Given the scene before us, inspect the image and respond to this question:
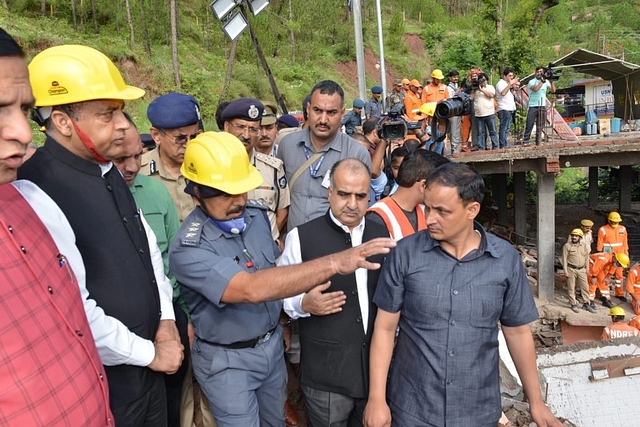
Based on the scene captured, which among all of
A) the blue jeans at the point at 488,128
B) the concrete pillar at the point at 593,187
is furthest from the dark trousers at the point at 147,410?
the concrete pillar at the point at 593,187

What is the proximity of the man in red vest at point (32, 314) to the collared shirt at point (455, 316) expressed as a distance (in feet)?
4.32

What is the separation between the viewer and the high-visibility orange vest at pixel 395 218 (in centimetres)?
269

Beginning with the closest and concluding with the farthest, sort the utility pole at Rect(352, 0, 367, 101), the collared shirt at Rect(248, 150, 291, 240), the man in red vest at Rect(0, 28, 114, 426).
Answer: the man in red vest at Rect(0, 28, 114, 426)
the collared shirt at Rect(248, 150, 291, 240)
the utility pole at Rect(352, 0, 367, 101)

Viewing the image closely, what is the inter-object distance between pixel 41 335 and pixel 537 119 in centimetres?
1075

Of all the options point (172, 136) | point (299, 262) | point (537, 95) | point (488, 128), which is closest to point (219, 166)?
point (299, 262)

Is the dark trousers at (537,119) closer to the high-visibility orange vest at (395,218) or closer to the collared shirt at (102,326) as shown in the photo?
the high-visibility orange vest at (395,218)

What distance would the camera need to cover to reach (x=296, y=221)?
10.5 ft

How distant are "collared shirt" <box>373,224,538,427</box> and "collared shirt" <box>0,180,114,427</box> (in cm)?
130

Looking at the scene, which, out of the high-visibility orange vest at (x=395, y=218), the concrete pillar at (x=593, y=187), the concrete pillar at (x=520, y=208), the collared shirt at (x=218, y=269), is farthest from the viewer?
the concrete pillar at (x=593, y=187)

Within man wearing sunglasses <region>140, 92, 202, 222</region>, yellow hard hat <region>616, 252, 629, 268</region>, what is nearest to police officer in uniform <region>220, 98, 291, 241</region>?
man wearing sunglasses <region>140, 92, 202, 222</region>

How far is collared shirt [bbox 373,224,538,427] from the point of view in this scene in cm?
202

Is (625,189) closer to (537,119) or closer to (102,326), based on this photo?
(537,119)

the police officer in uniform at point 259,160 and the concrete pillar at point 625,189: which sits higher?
the police officer in uniform at point 259,160

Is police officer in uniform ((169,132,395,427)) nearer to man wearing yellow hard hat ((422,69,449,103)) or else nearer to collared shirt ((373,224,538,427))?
collared shirt ((373,224,538,427))
